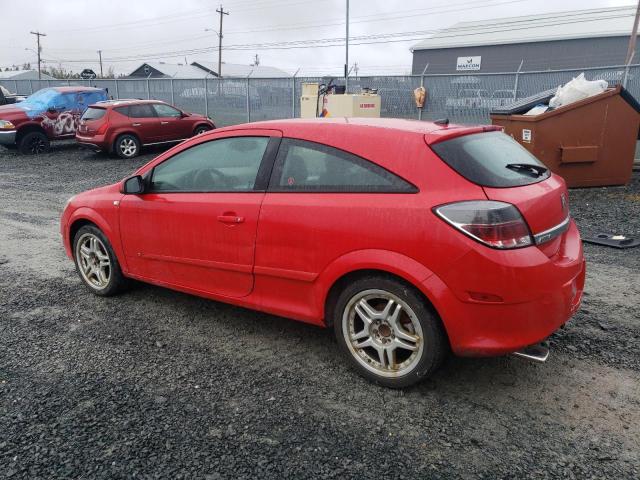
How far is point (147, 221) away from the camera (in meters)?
4.10

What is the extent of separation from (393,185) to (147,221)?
208 cm

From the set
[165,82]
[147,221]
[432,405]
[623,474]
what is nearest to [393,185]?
[432,405]

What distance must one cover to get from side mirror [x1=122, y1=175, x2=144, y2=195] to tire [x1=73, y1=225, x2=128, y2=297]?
2.01 feet

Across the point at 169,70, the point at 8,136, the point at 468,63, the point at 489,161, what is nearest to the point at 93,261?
the point at 489,161

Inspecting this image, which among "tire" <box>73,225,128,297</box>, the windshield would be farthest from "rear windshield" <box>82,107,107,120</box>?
"tire" <box>73,225,128,297</box>

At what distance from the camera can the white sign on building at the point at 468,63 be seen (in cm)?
4176

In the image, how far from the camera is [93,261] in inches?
185

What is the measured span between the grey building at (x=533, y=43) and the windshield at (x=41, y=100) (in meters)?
32.6

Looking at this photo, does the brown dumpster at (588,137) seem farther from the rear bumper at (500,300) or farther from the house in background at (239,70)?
the house in background at (239,70)

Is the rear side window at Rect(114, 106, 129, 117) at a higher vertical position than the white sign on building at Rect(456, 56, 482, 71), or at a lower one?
lower

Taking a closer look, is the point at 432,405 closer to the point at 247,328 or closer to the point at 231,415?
the point at 231,415

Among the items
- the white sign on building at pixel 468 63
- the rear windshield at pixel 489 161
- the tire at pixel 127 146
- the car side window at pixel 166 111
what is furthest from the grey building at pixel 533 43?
the rear windshield at pixel 489 161

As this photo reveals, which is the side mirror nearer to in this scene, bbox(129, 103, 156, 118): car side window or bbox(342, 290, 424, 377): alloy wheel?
bbox(342, 290, 424, 377): alloy wheel

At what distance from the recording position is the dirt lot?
251 cm
